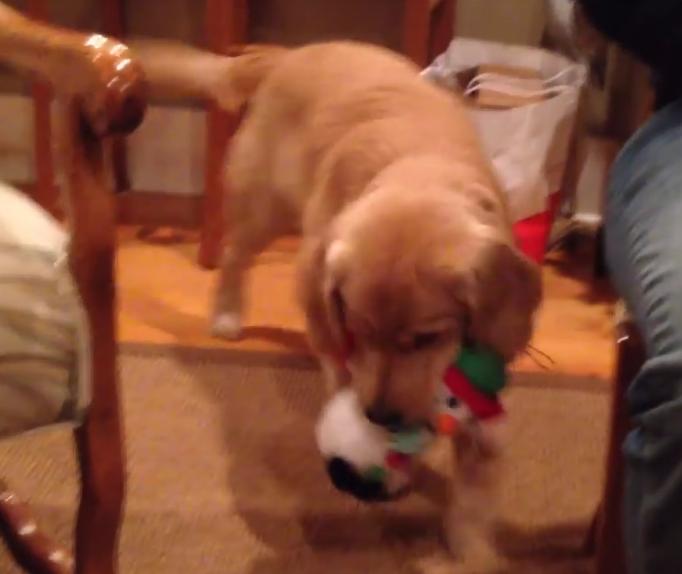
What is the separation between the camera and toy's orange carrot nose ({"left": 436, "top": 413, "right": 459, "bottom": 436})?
135 cm

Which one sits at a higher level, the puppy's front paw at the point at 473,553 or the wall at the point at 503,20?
the wall at the point at 503,20

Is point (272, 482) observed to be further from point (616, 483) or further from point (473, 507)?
point (616, 483)

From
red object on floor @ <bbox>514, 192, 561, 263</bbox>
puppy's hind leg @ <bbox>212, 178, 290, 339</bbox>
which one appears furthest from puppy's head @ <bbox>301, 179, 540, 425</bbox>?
red object on floor @ <bbox>514, 192, 561, 263</bbox>

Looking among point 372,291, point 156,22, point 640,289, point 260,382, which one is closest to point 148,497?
point 260,382

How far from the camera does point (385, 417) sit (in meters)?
1.30

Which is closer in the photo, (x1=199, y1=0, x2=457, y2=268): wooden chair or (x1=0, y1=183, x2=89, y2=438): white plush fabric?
(x1=0, y1=183, x2=89, y2=438): white plush fabric

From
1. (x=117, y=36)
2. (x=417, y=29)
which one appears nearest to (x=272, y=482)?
(x=417, y=29)

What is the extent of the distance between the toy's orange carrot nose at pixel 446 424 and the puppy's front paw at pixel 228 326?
2.42 ft

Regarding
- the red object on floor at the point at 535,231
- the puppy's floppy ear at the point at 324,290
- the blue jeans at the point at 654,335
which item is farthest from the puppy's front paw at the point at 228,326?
the blue jeans at the point at 654,335

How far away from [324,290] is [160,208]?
1275mm

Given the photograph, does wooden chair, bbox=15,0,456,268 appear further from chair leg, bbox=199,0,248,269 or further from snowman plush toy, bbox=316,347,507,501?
snowman plush toy, bbox=316,347,507,501

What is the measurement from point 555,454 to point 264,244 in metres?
0.66

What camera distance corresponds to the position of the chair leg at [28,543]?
50.7 inches

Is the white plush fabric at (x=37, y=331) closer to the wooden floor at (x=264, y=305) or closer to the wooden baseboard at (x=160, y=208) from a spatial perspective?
the wooden floor at (x=264, y=305)
